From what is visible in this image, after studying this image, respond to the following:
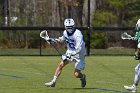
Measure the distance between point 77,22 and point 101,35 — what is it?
2333 mm

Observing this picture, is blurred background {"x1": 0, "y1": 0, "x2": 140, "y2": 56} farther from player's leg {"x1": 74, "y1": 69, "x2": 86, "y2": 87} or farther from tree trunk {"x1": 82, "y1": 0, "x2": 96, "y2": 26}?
player's leg {"x1": 74, "y1": 69, "x2": 86, "y2": 87}

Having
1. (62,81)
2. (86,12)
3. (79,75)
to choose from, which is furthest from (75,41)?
(86,12)

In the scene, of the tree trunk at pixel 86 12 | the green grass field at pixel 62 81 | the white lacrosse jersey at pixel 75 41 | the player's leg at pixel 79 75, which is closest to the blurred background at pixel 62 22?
the tree trunk at pixel 86 12

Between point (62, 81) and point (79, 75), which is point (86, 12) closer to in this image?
point (62, 81)

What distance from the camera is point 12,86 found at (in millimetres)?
15133

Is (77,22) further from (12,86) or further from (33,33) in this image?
(12,86)

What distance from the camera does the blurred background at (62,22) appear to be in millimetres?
33031

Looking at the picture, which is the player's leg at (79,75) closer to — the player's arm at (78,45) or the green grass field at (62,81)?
the green grass field at (62,81)

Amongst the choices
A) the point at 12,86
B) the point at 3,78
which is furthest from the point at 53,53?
the point at 12,86

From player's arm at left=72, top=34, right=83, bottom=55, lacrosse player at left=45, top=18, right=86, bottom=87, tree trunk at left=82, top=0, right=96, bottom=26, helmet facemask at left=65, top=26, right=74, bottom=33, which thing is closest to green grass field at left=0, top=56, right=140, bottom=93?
lacrosse player at left=45, top=18, right=86, bottom=87

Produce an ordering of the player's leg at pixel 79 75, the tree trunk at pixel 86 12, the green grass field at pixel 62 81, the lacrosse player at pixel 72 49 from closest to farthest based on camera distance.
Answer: the green grass field at pixel 62 81 < the lacrosse player at pixel 72 49 < the player's leg at pixel 79 75 < the tree trunk at pixel 86 12

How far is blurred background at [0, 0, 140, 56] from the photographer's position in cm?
3303

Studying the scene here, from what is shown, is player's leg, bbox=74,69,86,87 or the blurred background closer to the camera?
player's leg, bbox=74,69,86,87

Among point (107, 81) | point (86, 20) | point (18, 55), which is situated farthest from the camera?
point (86, 20)
